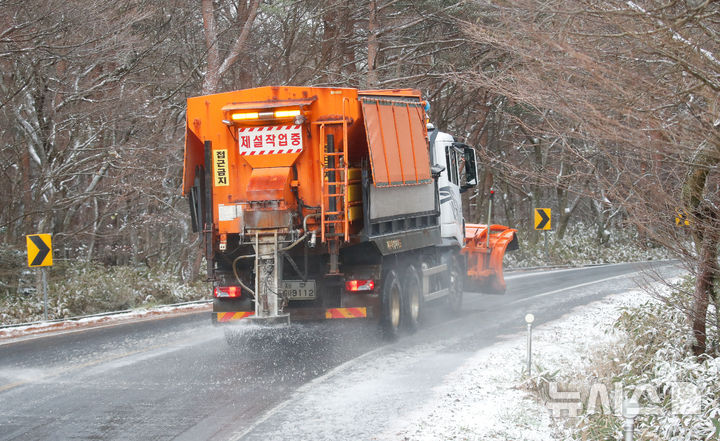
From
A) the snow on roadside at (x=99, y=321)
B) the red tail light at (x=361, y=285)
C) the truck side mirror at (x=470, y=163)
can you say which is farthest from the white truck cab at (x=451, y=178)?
the snow on roadside at (x=99, y=321)

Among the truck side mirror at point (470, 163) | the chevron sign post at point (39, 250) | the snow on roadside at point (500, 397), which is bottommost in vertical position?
the snow on roadside at point (500, 397)

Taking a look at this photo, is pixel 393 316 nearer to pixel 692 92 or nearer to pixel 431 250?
pixel 431 250

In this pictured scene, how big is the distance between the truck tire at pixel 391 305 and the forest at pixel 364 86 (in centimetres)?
257

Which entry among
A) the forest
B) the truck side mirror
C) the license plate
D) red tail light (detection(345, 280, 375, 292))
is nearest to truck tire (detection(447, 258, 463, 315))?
the truck side mirror

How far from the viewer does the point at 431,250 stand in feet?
46.9

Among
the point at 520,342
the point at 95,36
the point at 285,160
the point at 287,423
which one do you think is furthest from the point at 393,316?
the point at 95,36

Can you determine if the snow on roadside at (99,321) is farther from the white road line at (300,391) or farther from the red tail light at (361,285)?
the white road line at (300,391)

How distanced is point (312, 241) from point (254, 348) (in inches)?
83.3

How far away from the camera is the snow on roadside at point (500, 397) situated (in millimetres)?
7195

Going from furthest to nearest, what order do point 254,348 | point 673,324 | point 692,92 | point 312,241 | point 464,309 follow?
point 464,309 → point 254,348 → point 312,241 → point 673,324 → point 692,92

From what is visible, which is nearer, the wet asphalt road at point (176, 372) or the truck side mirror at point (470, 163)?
the wet asphalt road at point (176, 372)

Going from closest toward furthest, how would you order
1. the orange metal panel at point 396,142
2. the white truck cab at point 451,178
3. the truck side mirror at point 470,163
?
1. the orange metal panel at point 396,142
2. the white truck cab at point 451,178
3. the truck side mirror at point 470,163

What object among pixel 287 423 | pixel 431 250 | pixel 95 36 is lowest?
pixel 287 423

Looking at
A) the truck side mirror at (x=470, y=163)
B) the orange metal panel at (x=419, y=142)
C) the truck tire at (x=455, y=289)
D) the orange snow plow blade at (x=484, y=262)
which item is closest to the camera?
the orange metal panel at (x=419, y=142)
